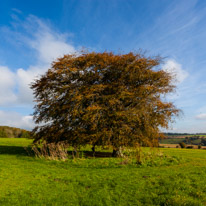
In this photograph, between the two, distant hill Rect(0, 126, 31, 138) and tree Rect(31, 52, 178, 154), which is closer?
tree Rect(31, 52, 178, 154)

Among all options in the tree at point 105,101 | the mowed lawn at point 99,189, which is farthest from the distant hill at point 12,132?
the mowed lawn at point 99,189

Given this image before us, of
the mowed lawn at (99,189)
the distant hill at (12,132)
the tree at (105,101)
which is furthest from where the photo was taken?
the distant hill at (12,132)

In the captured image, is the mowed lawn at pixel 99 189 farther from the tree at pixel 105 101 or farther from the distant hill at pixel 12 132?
the distant hill at pixel 12 132

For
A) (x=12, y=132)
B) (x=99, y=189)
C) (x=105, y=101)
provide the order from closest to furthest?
(x=99, y=189) → (x=105, y=101) → (x=12, y=132)

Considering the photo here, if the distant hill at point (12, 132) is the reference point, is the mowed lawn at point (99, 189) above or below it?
below

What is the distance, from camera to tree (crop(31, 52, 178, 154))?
1628 cm

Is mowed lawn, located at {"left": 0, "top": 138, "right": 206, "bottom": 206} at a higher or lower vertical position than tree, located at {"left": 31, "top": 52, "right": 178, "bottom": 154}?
lower

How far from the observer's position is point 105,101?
55.4 ft

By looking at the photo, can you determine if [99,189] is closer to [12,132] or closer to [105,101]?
[105,101]

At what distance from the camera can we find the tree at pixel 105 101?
16.3m

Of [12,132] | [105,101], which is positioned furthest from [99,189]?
[12,132]

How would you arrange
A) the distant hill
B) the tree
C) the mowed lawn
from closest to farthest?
the mowed lawn < the tree < the distant hill

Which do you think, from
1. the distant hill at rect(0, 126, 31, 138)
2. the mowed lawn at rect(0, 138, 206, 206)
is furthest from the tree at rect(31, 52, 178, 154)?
the distant hill at rect(0, 126, 31, 138)

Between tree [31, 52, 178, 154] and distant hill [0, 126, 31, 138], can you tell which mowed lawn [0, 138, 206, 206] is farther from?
distant hill [0, 126, 31, 138]
